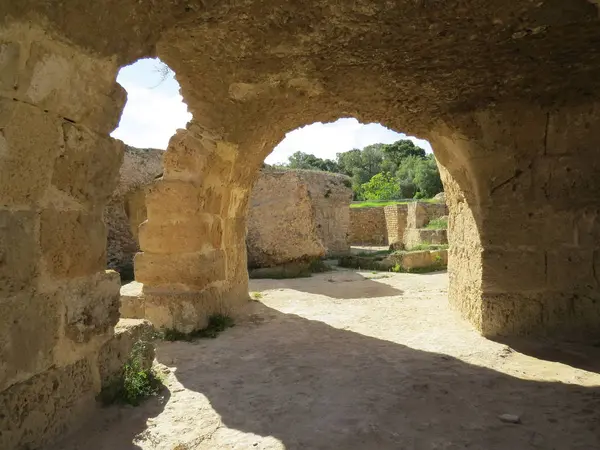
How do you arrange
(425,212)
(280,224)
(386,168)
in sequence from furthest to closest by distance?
(386,168)
(425,212)
(280,224)

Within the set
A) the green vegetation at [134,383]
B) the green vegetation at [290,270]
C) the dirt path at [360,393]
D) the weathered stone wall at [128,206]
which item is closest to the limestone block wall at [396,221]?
the green vegetation at [290,270]

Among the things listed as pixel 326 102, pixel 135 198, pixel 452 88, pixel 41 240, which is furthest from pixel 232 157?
pixel 135 198

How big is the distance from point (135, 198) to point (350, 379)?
847 cm

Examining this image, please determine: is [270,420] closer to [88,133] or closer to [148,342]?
[148,342]

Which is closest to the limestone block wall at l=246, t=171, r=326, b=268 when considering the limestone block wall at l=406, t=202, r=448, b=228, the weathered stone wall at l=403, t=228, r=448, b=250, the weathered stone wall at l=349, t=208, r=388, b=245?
the weathered stone wall at l=403, t=228, r=448, b=250

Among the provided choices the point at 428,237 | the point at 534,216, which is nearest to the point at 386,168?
the point at 428,237

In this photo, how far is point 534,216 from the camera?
12.6 feet

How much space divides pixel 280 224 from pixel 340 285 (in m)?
2.35

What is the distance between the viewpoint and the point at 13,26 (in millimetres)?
1597

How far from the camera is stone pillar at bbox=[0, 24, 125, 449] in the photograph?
165 cm

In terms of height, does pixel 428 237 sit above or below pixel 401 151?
below

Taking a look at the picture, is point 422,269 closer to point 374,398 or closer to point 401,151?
point 374,398

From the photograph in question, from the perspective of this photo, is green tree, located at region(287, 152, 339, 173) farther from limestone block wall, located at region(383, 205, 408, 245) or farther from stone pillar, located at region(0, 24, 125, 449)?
stone pillar, located at region(0, 24, 125, 449)

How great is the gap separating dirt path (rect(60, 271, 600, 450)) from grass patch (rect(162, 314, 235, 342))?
0.44ft
